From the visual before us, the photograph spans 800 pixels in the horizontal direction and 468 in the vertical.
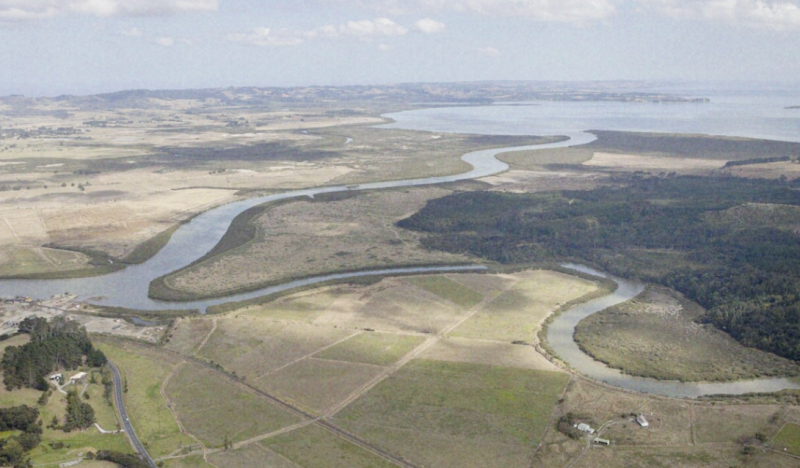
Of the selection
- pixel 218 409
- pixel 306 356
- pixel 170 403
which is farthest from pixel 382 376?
pixel 170 403

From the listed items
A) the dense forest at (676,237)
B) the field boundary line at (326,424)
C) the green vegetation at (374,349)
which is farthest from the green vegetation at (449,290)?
the field boundary line at (326,424)

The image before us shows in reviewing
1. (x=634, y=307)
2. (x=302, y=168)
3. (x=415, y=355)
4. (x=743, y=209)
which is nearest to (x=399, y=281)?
(x=415, y=355)

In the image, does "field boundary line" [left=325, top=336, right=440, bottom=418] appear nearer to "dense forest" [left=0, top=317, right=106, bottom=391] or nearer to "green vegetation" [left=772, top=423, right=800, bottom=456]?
"dense forest" [left=0, top=317, right=106, bottom=391]

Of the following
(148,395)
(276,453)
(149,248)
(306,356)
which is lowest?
(276,453)

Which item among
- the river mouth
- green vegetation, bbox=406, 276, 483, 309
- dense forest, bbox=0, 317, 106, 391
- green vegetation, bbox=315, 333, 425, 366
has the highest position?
dense forest, bbox=0, 317, 106, 391

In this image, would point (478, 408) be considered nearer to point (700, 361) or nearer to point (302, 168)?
point (700, 361)

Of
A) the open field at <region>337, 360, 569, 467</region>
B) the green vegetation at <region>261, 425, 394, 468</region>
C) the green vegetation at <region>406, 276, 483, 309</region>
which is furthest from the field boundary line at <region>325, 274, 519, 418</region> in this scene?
the green vegetation at <region>261, 425, 394, 468</region>

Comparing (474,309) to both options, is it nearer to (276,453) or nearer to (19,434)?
(276,453)
